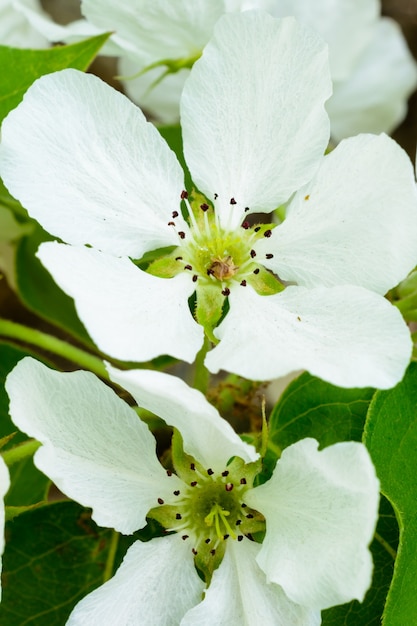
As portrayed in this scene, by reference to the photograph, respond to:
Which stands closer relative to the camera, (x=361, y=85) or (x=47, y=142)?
(x=47, y=142)

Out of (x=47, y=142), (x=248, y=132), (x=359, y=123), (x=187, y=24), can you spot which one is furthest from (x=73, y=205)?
(x=359, y=123)

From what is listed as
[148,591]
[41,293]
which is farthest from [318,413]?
[41,293]

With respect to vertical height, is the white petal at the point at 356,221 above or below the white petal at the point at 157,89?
above

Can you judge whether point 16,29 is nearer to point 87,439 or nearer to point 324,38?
point 324,38

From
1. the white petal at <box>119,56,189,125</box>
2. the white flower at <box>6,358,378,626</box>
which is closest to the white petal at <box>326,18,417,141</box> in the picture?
the white petal at <box>119,56,189,125</box>

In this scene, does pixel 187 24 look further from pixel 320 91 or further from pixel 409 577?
pixel 409 577

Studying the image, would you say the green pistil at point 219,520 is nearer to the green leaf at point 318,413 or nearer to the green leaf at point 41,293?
the green leaf at point 318,413

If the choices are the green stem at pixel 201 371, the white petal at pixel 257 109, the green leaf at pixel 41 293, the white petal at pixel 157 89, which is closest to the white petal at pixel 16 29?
the white petal at pixel 157 89

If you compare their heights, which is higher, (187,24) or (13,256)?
(187,24)
